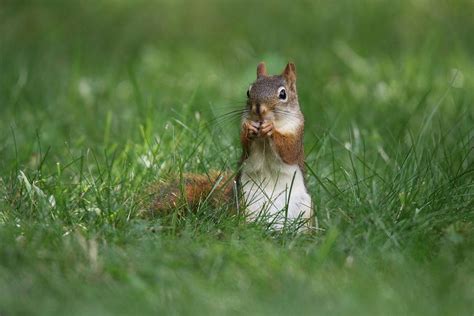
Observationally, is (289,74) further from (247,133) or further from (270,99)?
(247,133)

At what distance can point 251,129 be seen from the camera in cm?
340

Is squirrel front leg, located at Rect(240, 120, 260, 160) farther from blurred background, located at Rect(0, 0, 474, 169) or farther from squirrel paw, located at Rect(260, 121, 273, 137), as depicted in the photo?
blurred background, located at Rect(0, 0, 474, 169)

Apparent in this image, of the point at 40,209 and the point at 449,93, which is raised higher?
the point at 449,93

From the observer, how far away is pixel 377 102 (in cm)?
477

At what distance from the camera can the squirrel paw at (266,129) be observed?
11.1 feet

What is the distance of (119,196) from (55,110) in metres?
1.47

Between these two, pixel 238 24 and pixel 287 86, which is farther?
pixel 238 24

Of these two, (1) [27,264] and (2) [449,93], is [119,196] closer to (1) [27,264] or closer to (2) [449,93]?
(1) [27,264]

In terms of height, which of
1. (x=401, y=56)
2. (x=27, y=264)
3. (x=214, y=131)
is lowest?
(x=27, y=264)

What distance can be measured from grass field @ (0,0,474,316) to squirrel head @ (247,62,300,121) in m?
0.29

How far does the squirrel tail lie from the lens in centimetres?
338

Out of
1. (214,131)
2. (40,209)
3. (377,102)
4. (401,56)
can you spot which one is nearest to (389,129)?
(377,102)

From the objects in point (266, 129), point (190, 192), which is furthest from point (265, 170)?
point (190, 192)

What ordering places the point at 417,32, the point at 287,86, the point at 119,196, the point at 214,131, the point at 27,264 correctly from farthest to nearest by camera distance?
the point at 417,32
the point at 214,131
the point at 287,86
the point at 119,196
the point at 27,264
